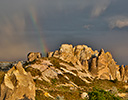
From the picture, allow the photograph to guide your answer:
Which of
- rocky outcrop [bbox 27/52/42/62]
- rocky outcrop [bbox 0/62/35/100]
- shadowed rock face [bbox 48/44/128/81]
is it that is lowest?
rocky outcrop [bbox 0/62/35/100]

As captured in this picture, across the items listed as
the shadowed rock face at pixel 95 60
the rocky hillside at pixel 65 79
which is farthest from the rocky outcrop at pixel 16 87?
the shadowed rock face at pixel 95 60

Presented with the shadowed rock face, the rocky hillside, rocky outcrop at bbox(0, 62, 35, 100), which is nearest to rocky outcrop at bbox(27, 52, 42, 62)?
the rocky hillside

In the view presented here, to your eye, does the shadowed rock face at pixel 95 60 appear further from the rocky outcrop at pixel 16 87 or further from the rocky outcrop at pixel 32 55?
the rocky outcrop at pixel 16 87

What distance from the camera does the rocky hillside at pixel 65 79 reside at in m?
29.4

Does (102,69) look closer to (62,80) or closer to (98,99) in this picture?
(62,80)

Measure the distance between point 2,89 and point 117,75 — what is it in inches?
4399

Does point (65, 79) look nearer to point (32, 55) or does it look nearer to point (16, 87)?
point (16, 87)

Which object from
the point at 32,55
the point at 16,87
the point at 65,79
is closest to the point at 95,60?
the point at 32,55

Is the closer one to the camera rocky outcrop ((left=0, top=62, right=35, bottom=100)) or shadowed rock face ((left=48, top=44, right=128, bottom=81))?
rocky outcrop ((left=0, top=62, right=35, bottom=100))

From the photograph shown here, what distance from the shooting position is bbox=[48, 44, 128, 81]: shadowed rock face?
4385 inches

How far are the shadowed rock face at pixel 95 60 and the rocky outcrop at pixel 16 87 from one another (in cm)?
6579

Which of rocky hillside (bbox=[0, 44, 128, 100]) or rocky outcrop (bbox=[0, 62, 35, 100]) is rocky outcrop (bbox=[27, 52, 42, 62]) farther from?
rocky outcrop (bbox=[0, 62, 35, 100])

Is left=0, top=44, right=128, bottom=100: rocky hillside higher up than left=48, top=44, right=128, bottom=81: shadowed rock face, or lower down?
lower down

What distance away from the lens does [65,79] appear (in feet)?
204
